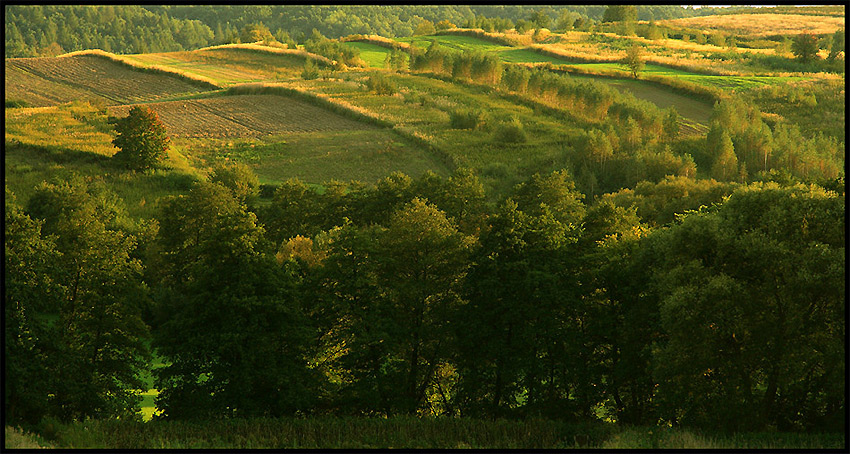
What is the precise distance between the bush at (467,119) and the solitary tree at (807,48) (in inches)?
2676

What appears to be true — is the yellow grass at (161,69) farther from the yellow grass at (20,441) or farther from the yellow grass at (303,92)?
the yellow grass at (20,441)

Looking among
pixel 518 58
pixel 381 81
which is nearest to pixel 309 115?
pixel 381 81

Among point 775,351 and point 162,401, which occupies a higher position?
point 775,351

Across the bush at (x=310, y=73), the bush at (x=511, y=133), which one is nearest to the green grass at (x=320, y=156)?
the bush at (x=511, y=133)

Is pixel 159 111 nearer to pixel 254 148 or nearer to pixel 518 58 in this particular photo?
pixel 254 148

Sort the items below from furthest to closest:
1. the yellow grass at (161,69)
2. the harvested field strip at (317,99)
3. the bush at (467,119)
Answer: the yellow grass at (161,69), the harvested field strip at (317,99), the bush at (467,119)

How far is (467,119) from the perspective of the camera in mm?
110500

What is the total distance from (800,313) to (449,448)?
14.6 metres

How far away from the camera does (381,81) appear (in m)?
133

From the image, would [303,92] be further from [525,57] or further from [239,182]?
[525,57]

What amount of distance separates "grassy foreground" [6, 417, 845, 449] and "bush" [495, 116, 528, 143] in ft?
235

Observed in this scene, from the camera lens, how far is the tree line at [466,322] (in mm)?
32156

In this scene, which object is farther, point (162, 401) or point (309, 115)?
point (309, 115)

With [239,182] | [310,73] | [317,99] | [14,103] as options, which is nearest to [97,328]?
[239,182]
